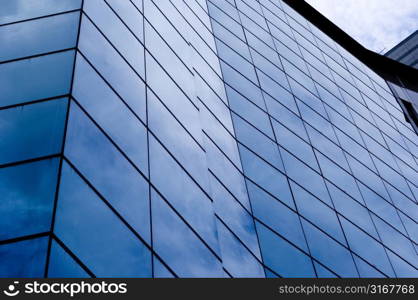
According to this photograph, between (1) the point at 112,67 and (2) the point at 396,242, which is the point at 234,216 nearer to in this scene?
(1) the point at 112,67

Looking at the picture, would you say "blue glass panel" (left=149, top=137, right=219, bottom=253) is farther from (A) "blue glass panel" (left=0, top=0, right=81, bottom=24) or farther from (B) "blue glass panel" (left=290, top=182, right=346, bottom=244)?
(B) "blue glass panel" (left=290, top=182, right=346, bottom=244)

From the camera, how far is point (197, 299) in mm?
9602

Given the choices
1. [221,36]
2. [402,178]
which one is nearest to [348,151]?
[402,178]

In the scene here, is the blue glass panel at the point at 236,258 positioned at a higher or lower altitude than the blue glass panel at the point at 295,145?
lower

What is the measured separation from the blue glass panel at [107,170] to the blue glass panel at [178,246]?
1.42ft

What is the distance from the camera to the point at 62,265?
937cm

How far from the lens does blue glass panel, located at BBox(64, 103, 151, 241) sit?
11368 millimetres

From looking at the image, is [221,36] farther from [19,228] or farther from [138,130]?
[19,228]

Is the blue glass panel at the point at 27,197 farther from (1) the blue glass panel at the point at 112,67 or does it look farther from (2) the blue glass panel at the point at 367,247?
(2) the blue glass panel at the point at 367,247

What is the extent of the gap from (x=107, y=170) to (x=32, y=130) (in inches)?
73.8

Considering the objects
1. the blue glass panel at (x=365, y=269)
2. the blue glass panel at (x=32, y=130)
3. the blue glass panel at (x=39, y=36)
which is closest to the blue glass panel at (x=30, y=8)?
the blue glass panel at (x=39, y=36)

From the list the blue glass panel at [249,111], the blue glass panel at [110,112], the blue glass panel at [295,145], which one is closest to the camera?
the blue glass panel at [110,112]

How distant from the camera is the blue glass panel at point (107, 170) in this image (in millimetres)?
11368
